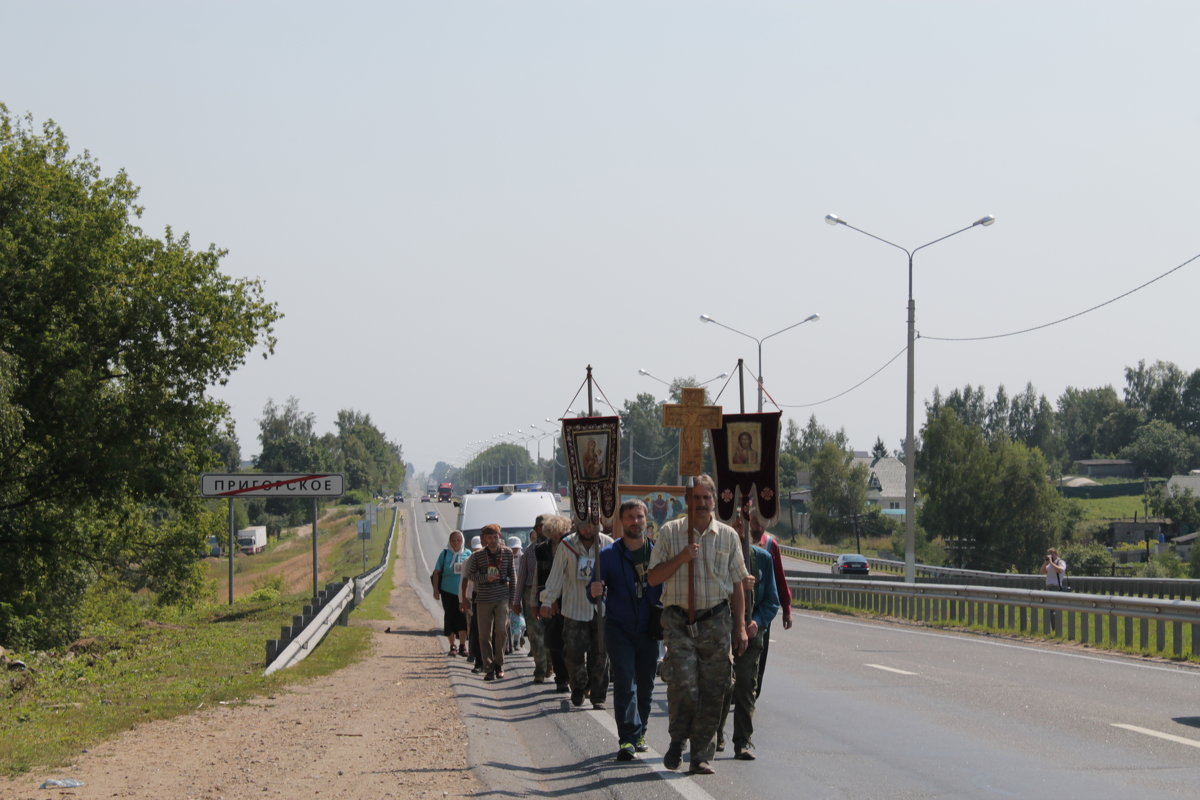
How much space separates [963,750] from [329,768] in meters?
4.20

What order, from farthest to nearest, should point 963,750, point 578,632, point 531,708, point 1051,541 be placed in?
point 1051,541, point 531,708, point 578,632, point 963,750

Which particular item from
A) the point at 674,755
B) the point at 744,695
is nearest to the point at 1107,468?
the point at 744,695

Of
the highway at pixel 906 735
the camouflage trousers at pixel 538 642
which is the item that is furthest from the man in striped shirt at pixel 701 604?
the camouflage trousers at pixel 538 642

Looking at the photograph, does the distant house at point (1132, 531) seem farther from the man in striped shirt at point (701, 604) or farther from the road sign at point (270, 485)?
the man in striped shirt at point (701, 604)

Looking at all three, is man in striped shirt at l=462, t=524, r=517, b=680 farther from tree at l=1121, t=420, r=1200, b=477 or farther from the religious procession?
tree at l=1121, t=420, r=1200, b=477

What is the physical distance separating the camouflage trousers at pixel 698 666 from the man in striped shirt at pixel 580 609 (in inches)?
130

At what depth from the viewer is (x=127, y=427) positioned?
3169 cm

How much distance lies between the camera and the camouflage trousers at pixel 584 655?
12125 millimetres

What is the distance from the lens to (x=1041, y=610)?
2305 cm

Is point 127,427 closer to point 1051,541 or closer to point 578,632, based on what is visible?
point 578,632

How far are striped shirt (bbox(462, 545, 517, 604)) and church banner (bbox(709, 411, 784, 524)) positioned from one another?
3.07m

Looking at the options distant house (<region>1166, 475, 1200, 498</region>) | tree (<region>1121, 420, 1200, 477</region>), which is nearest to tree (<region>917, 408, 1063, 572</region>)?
distant house (<region>1166, 475, 1200, 498</region>)

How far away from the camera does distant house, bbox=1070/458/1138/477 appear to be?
179000mm

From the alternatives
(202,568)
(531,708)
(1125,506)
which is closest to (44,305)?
(202,568)
